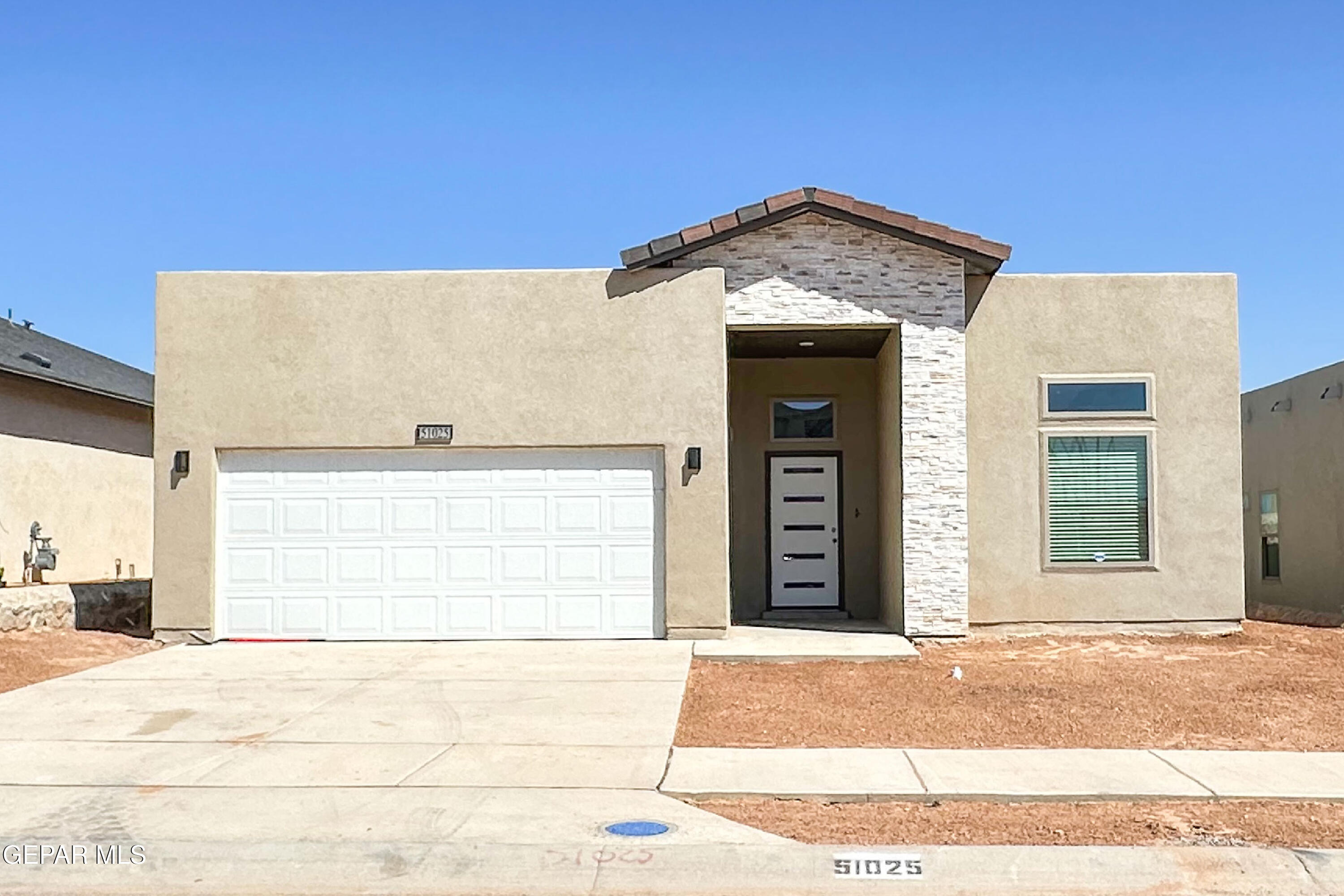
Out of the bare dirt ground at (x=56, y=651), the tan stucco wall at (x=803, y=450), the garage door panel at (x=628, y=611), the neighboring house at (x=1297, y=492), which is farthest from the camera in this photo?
the neighboring house at (x=1297, y=492)

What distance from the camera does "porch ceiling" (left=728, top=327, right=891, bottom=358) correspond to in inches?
623

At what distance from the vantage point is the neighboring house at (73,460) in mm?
18484

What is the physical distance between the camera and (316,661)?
1405cm

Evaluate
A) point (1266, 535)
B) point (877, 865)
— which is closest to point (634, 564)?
point (877, 865)

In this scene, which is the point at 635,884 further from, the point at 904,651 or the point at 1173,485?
the point at 1173,485

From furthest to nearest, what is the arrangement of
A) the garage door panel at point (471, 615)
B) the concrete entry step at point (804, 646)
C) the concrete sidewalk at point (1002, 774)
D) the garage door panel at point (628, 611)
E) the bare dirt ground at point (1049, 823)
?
the garage door panel at point (471, 615), the garage door panel at point (628, 611), the concrete entry step at point (804, 646), the concrete sidewalk at point (1002, 774), the bare dirt ground at point (1049, 823)

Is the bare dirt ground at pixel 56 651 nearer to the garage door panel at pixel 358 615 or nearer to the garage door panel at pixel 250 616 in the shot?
the garage door panel at pixel 250 616

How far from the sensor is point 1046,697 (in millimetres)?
11664

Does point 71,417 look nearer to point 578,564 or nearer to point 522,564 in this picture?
point 522,564

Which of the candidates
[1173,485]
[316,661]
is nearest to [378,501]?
[316,661]

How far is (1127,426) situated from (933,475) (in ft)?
8.03

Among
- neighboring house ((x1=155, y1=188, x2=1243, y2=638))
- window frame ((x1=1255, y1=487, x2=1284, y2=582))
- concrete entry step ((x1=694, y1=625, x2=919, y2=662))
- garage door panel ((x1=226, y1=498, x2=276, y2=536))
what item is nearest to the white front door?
concrete entry step ((x1=694, y1=625, x2=919, y2=662))

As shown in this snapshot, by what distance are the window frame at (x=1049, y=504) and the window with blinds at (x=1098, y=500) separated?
0.12 ft

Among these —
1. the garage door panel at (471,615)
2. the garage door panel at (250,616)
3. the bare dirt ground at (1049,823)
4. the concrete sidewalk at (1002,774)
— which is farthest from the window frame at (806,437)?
the bare dirt ground at (1049,823)
